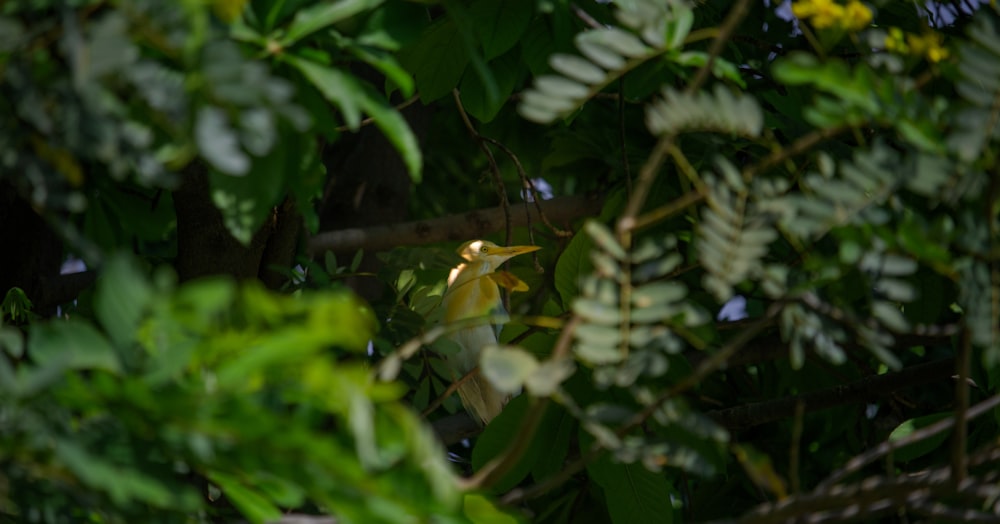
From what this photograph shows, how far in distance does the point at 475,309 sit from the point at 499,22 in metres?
1.91

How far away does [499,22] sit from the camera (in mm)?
2148

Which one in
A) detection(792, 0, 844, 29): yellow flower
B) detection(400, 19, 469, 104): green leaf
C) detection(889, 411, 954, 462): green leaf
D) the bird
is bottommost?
the bird

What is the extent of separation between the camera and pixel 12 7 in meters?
1.17

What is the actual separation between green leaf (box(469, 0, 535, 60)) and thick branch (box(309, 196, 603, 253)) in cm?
155

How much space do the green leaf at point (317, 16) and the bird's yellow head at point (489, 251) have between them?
1.79 meters

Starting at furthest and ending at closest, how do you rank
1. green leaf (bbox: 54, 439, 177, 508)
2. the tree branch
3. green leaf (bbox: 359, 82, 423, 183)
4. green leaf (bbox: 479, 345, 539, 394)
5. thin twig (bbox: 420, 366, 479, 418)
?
the tree branch
thin twig (bbox: 420, 366, 479, 418)
green leaf (bbox: 359, 82, 423, 183)
green leaf (bbox: 479, 345, 539, 394)
green leaf (bbox: 54, 439, 177, 508)

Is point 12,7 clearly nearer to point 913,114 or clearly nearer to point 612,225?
point 913,114

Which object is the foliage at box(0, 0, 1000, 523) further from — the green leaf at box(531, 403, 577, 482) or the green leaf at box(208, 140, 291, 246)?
the green leaf at box(531, 403, 577, 482)

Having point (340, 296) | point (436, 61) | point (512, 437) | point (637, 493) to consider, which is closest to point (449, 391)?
point (512, 437)

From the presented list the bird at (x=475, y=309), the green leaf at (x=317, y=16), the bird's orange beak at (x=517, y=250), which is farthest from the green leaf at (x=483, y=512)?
the bird at (x=475, y=309)

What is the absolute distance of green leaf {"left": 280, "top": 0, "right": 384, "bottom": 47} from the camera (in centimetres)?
142

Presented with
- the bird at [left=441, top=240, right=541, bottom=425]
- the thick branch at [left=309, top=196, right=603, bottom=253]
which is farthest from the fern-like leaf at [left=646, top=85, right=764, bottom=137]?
the thick branch at [left=309, top=196, right=603, bottom=253]

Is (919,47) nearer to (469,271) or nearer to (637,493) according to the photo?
(637,493)

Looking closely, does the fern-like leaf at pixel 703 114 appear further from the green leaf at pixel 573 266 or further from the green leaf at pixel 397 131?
the green leaf at pixel 573 266
